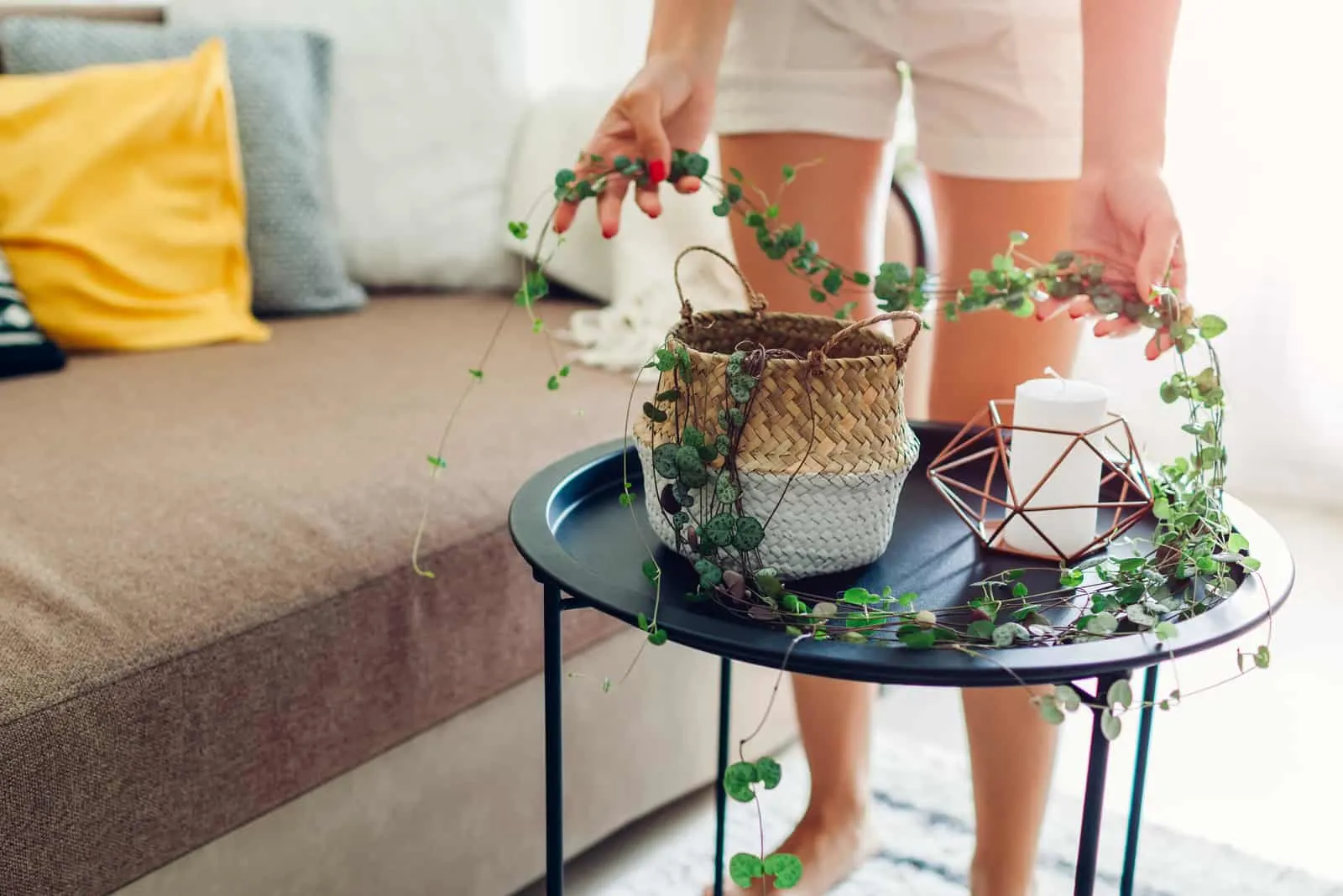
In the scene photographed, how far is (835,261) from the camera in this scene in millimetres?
1072

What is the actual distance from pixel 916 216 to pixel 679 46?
660 mm

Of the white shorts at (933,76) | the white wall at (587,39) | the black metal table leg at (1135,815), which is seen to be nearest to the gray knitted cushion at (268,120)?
the white wall at (587,39)

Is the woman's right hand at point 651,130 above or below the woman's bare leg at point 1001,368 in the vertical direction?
above

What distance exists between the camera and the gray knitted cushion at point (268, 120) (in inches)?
61.4

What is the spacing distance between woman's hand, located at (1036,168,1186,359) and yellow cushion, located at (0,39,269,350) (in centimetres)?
106

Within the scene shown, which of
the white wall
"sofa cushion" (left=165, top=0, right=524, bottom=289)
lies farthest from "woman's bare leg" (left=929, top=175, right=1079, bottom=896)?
the white wall

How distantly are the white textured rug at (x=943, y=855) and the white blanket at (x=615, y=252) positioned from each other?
0.54 metres

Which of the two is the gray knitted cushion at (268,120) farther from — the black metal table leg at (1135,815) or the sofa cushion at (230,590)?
the black metal table leg at (1135,815)

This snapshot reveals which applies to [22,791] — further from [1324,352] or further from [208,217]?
[1324,352]

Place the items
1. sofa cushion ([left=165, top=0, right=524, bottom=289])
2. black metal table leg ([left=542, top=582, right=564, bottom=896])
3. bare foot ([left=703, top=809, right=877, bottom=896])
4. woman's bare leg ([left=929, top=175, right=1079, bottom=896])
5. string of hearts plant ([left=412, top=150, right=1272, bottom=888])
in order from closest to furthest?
string of hearts plant ([left=412, top=150, right=1272, bottom=888]) < black metal table leg ([left=542, top=582, right=564, bottom=896]) < woman's bare leg ([left=929, top=175, right=1079, bottom=896]) < bare foot ([left=703, top=809, right=877, bottom=896]) < sofa cushion ([left=165, top=0, right=524, bottom=289])

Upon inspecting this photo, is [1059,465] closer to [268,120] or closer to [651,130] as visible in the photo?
[651,130]

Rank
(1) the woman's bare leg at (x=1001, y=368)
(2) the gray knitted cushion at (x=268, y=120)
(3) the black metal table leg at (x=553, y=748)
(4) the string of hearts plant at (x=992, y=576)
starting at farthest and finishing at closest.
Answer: (2) the gray knitted cushion at (x=268, y=120) < (1) the woman's bare leg at (x=1001, y=368) < (3) the black metal table leg at (x=553, y=748) < (4) the string of hearts plant at (x=992, y=576)

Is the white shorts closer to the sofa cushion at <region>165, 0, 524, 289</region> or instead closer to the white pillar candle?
the white pillar candle

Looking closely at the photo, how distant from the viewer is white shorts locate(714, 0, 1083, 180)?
38.9 inches
